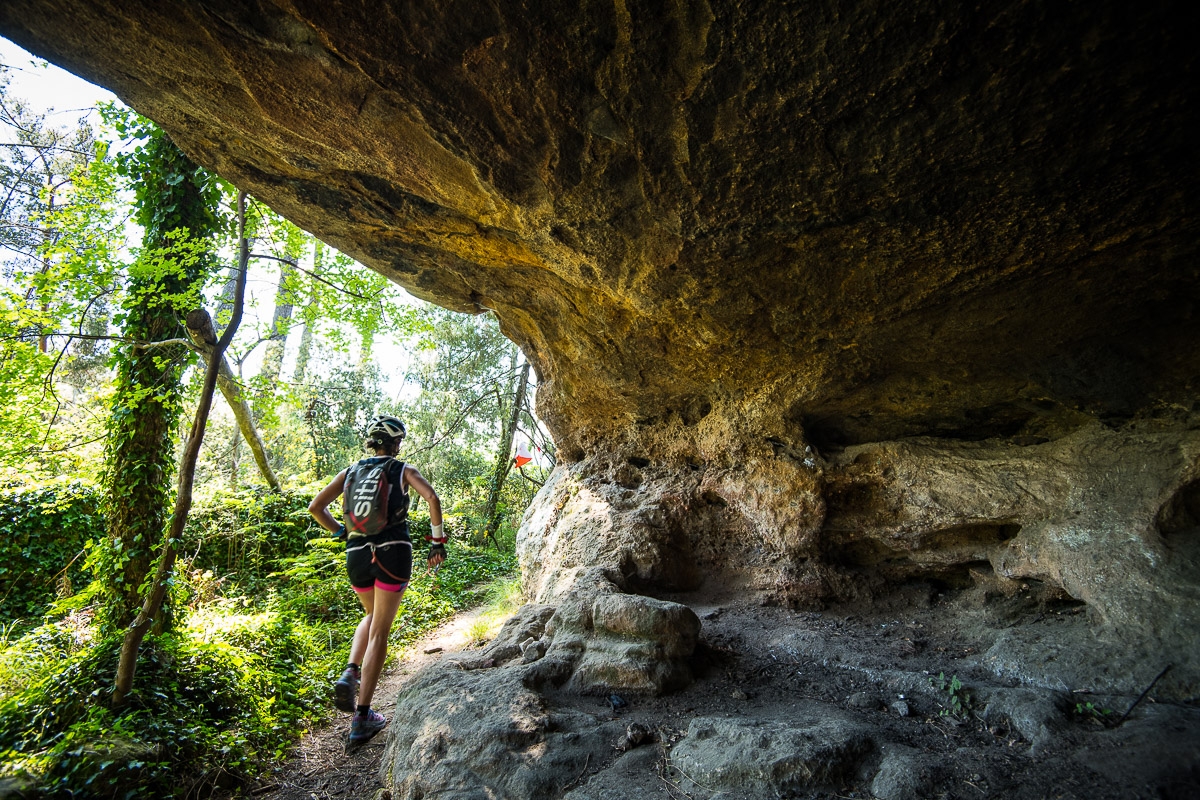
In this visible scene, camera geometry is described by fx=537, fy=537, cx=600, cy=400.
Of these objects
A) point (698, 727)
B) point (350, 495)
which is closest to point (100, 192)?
point (350, 495)

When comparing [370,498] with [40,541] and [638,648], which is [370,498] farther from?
[40,541]

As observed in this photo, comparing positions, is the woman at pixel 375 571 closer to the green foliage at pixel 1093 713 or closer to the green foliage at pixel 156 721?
the green foliage at pixel 156 721

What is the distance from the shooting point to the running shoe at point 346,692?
3832 millimetres

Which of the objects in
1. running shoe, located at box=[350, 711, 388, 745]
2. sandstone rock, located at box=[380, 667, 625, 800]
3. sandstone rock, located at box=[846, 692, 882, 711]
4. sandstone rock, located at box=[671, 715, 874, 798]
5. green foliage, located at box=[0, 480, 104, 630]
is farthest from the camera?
green foliage, located at box=[0, 480, 104, 630]

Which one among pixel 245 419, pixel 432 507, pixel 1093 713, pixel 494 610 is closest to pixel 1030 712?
pixel 1093 713

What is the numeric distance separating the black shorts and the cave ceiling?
228 cm

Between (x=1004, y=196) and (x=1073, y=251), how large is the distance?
58cm

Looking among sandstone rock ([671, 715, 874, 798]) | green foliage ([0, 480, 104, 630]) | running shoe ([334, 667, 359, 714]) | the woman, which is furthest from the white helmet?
green foliage ([0, 480, 104, 630])

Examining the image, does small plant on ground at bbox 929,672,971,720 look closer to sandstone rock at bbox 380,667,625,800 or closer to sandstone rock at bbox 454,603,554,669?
sandstone rock at bbox 380,667,625,800

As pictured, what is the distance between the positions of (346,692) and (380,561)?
3.07 feet

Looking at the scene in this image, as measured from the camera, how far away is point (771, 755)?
7.91ft

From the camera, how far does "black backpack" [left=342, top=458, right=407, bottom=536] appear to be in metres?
3.97

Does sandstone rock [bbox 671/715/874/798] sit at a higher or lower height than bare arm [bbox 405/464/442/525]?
lower

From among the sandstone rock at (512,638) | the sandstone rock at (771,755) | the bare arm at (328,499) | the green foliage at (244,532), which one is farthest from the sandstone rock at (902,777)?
the green foliage at (244,532)
